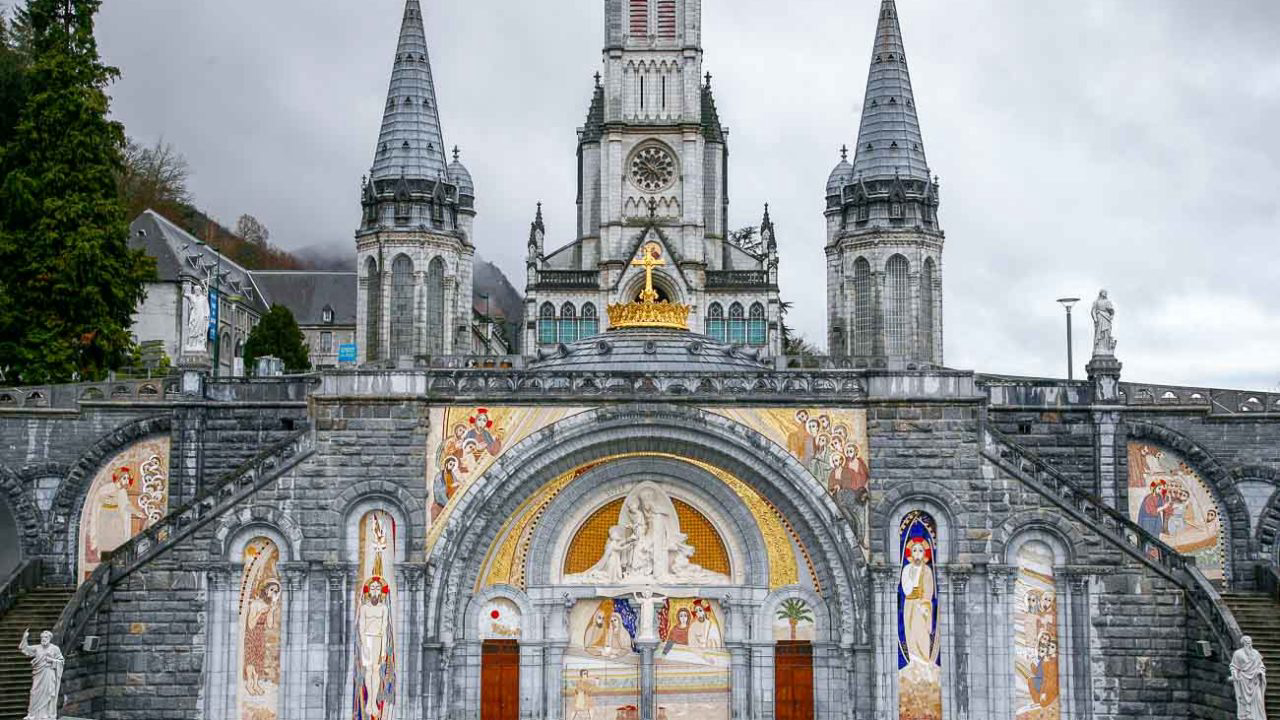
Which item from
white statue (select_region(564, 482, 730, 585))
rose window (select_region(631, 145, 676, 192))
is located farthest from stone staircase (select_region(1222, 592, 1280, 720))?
rose window (select_region(631, 145, 676, 192))

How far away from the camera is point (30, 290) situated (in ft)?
108

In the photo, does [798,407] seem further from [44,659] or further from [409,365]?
[44,659]

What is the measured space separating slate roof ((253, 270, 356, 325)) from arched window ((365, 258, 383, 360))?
34.9 meters

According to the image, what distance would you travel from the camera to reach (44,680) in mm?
21312

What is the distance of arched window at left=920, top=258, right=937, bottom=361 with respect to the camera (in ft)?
123

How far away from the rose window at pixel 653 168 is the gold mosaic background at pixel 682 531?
3919 centimetres

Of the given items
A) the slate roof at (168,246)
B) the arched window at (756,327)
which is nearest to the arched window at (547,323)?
the arched window at (756,327)

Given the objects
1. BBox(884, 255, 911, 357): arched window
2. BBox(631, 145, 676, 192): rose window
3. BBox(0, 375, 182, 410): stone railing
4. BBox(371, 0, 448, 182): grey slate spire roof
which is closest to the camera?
BBox(0, 375, 182, 410): stone railing

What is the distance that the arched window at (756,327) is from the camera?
61062 mm

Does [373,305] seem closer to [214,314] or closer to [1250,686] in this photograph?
[214,314]

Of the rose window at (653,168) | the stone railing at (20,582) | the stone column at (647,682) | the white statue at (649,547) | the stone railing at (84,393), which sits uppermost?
the rose window at (653,168)

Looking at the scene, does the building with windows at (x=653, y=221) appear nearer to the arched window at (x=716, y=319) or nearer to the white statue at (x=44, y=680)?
the arched window at (x=716, y=319)

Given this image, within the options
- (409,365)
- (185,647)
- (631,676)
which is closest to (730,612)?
(631,676)

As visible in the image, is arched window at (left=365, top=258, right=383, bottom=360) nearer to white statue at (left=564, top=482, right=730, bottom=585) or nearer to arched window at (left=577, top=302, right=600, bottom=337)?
white statue at (left=564, top=482, right=730, bottom=585)
